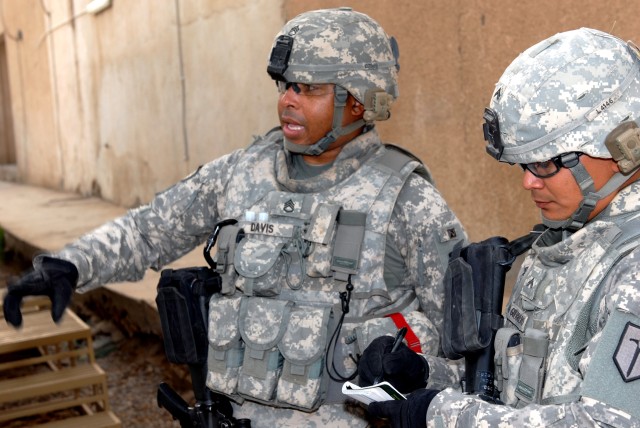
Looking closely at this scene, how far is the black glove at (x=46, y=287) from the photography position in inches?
87.2

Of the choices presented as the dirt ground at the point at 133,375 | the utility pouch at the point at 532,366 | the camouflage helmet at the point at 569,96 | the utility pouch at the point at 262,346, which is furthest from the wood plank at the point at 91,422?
the camouflage helmet at the point at 569,96

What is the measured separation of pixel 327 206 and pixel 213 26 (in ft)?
16.0

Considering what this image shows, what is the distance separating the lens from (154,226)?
8.05 feet

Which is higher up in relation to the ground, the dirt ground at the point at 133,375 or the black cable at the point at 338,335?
the black cable at the point at 338,335

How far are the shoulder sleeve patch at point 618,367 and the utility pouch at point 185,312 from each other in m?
1.32

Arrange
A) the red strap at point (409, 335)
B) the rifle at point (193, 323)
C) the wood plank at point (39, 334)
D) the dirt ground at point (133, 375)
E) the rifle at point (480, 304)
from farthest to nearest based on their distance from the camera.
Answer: the dirt ground at point (133, 375)
the wood plank at point (39, 334)
the rifle at point (193, 323)
the red strap at point (409, 335)
the rifle at point (480, 304)

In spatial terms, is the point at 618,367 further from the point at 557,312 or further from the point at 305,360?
the point at 305,360

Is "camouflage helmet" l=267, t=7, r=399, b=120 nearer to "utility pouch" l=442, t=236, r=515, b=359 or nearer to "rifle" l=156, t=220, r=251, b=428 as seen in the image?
"rifle" l=156, t=220, r=251, b=428

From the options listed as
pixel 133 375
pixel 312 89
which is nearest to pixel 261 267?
pixel 312 89

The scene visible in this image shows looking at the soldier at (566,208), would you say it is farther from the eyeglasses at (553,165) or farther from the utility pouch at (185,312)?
the utility pouch at (185,312)

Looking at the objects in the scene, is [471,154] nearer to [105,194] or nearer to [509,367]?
→ [509,367]

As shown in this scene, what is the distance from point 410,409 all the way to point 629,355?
15.6 inches

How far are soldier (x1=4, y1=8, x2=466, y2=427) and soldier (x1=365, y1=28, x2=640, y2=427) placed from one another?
0.59 meters

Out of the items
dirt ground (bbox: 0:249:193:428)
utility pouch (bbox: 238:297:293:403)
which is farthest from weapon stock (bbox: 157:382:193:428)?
dirt ground (bbox: 0:249:193:428)
